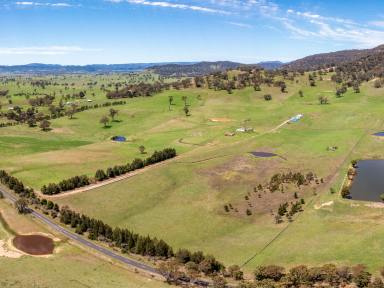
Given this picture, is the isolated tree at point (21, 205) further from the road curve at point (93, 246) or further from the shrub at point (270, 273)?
the shrub at point (270, 273)

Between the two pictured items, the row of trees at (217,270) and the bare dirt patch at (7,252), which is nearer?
the row of trees at (217,270)

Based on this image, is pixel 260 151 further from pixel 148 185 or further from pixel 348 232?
pixel 348 232

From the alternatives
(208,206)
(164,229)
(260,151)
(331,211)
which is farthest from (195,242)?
(260,151)

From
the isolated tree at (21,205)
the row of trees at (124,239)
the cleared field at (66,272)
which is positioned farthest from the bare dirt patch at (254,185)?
the isolated tree at (21,205)

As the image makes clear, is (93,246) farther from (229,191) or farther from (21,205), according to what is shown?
(229,191)

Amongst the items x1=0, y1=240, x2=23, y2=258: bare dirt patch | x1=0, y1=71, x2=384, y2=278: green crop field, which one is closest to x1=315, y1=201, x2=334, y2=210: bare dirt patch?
x1=0, y1=71, x2=384, y2=278: green crop field

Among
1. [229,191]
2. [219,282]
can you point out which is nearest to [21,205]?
[229,191]
